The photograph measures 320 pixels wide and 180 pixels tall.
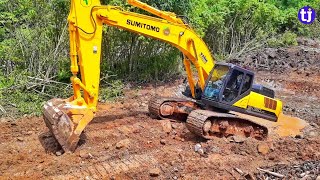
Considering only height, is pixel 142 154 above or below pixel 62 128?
below

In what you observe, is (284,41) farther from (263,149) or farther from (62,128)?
(62,128)

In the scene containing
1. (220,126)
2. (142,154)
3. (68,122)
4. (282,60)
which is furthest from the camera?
(282,60)

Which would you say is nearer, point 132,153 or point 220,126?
point 132,153

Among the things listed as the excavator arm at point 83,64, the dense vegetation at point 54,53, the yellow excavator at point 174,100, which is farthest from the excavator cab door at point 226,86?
the dense vegetation at point 54,53

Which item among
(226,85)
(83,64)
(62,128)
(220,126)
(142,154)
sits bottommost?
(142,154)

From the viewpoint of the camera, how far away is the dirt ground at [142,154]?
634 cm

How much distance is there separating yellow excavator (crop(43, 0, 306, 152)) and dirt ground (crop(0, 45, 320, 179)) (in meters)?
0.40

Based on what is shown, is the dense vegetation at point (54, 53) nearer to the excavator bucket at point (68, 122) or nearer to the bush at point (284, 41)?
the excavator bucket at point (68, 122)

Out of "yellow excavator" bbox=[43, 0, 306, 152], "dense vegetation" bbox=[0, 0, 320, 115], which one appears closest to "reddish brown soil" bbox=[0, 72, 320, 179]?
"yellow excavator" bbox=[43, 0, 306, 152]

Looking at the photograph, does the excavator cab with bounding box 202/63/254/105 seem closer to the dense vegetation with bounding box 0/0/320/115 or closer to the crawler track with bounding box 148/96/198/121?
the crawler track with bounding box 148/96/198/121

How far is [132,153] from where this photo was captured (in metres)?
7.06

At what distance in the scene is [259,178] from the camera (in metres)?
6.32

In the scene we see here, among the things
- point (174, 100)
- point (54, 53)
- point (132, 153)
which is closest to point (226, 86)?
point (174, 100)

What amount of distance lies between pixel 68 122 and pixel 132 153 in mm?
1195
